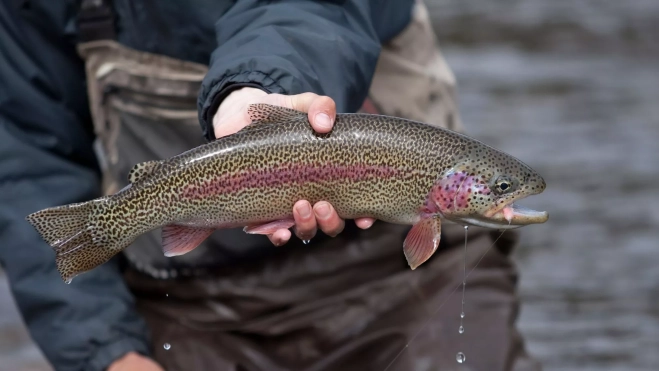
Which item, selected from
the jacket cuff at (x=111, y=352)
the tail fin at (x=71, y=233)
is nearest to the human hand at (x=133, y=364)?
the jacket cuff at (x=111, y=352)

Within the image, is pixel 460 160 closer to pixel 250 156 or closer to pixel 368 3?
pixel 250 156

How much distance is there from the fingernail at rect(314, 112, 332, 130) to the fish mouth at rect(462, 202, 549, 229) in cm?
40

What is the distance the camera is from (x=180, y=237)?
104 inches

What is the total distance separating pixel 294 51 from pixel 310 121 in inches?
13.9

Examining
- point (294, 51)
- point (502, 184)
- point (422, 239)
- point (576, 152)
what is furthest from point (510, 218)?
point (576, 152)

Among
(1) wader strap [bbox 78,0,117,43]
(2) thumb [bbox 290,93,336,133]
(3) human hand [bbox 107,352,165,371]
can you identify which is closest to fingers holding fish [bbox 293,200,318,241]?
(2) thumb [bbox 290,93,336,133]

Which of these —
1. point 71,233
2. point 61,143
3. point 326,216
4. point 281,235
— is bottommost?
point 61,143

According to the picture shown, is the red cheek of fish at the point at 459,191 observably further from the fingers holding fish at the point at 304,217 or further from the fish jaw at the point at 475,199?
the fingers holding fish at the point at 304,217

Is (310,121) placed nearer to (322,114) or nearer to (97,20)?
(322,114)

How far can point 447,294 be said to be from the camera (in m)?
3.54

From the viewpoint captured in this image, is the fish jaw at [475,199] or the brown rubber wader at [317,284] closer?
the fish jaw at [475,199]

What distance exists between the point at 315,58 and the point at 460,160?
0.52 metres

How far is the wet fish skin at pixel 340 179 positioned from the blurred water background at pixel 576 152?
2498mm

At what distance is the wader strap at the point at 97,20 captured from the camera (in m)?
3.56
